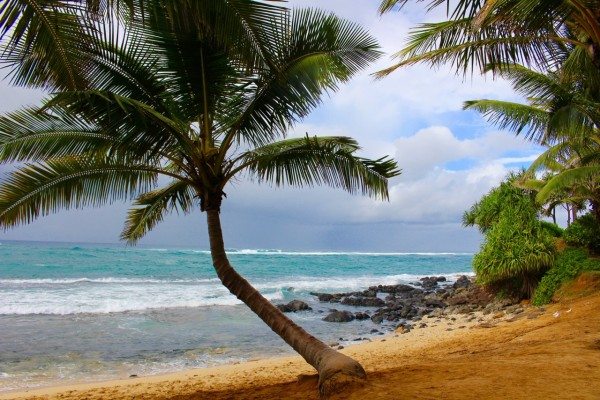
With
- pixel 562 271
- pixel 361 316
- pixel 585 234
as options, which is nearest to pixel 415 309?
pixel 361 316

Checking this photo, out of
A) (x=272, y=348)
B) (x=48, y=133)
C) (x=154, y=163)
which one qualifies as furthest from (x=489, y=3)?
(x=272, y=348)

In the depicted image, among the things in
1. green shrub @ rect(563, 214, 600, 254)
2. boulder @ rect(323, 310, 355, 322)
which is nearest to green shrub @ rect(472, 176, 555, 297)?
green shrub @ rect(563, 214, 600, 254)

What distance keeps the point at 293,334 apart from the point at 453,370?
5.93 ft

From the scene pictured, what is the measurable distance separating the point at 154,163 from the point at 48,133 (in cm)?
126

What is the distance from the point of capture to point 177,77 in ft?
19.2

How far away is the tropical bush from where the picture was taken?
12750 mm

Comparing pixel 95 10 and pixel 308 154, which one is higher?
pixel 95 10

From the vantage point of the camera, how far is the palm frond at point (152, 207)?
7660mm

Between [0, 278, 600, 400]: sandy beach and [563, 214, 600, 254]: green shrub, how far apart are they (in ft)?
14.6

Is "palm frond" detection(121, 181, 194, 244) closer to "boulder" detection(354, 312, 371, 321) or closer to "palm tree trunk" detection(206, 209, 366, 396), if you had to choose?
"palm tree trunk" detection(206, 209, 366, 396)

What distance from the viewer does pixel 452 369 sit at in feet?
17.1

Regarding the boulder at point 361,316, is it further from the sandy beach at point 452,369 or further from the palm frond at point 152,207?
the palm frond at point 152,207

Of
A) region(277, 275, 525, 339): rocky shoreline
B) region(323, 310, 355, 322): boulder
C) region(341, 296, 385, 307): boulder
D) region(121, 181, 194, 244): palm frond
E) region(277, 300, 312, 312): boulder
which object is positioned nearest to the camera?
region(121, 181, 194, 244): palm frond

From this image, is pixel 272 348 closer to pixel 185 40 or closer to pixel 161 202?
pixel 161 202
